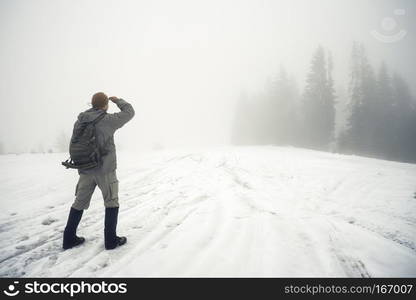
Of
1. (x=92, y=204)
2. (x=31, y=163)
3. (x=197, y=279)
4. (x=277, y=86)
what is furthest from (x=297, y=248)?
(x=277, y=86)

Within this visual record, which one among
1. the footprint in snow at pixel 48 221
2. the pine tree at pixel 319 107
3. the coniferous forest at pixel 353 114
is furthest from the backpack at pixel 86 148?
the pine tree at pixel 319 107

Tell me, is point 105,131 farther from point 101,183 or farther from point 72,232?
point 72,232

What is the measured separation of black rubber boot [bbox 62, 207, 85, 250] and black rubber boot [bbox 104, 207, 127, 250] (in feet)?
1.59

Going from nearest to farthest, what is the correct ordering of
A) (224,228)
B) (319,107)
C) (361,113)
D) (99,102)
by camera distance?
1. (99,102)
2. (224,228)
3. (361,113)
4. (319,107)

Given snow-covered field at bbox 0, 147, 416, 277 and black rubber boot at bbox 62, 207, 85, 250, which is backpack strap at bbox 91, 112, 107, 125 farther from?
snow-covered field at bbox 0, 147, 416, 277

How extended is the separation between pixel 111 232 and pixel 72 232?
0.61 meters

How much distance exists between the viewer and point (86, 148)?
3.44 metres

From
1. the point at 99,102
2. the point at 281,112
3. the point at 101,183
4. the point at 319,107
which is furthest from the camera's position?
the point at 281,112

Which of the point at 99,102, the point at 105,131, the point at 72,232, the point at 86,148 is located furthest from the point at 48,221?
the point at 99,102

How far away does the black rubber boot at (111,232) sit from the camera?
3.38 metres

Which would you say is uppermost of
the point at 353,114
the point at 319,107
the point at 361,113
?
the point at 319,107

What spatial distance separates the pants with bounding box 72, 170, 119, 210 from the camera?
11.5ft

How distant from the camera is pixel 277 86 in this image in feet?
128

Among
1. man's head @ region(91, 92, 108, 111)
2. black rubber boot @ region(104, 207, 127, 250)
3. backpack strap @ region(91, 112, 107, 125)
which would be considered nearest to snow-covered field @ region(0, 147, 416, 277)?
black rubber boot @ region(104, 207, 127, 250)
